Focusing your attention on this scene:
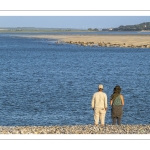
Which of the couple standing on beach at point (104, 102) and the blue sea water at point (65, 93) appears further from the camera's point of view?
the blue sea water at point (65, 93)

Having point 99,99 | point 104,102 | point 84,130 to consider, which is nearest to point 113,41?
point 104,102

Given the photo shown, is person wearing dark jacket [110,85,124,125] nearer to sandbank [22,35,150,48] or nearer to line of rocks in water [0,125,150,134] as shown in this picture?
line of rocks in water [0,125,150,134]

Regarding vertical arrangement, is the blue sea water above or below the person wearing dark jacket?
below

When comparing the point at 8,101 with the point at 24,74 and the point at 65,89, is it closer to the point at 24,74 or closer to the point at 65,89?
the point at 65,89

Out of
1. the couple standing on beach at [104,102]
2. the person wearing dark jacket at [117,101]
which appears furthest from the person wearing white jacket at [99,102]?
the person wearing dark jacket at [117,101]

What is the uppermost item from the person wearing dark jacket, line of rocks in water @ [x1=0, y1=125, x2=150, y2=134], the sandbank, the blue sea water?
the person wearing dark jacket

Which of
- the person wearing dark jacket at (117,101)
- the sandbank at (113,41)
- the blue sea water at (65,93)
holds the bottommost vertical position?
the blue sea water at (65,93)

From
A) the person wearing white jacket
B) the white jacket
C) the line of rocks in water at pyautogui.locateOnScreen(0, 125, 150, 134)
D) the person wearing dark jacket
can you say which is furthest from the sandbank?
the line of rocks in water at pyautogui.locateOnScreen(0, 125, 150, 134)

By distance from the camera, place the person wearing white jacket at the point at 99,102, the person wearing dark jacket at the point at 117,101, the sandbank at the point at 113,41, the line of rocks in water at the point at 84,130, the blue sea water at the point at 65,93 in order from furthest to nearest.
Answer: the sandbank at the point at 113,41 < the blue sea water at the point at 65,93 < the person wearing dark jacket at the point at 117,101 < the person wearing white jacket at the point at 99,102 < the line of rocks in water at the point at 84,130

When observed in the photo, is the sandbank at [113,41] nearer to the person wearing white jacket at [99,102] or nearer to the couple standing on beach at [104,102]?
the couple standing on beach at [104,102]

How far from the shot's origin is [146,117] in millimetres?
27734
